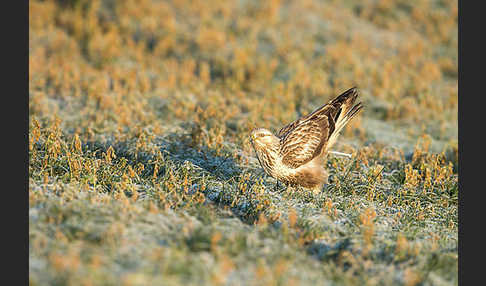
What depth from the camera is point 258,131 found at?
6.09 m

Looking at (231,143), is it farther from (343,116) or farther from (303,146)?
(343,116)

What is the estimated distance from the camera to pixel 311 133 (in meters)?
6.61

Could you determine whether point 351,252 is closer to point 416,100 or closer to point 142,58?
point 416,100

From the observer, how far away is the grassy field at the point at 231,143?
4.42 meters

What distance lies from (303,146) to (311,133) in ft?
0.99

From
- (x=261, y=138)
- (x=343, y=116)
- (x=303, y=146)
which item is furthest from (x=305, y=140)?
(x=343, y=116)

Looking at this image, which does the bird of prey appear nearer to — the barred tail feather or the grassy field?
the barred tail feather

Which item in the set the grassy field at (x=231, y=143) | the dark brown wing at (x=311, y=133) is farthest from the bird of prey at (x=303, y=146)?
the grassy field at (x=231, y=143)

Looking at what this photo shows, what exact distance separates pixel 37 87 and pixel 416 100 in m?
9.17

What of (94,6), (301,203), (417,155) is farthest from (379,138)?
(94,6)

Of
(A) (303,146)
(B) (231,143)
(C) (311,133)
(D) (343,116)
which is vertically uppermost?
(D) (343,116)

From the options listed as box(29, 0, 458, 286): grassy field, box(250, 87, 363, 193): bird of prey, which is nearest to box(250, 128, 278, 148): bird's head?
box(250, 87, 363, 193): bird of prey

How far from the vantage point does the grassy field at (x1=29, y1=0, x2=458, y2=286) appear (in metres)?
4.42

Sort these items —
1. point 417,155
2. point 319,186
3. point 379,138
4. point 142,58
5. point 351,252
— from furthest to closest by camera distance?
point 142,58, point 379,138, point 417,155, point 319,186, point 351,252
